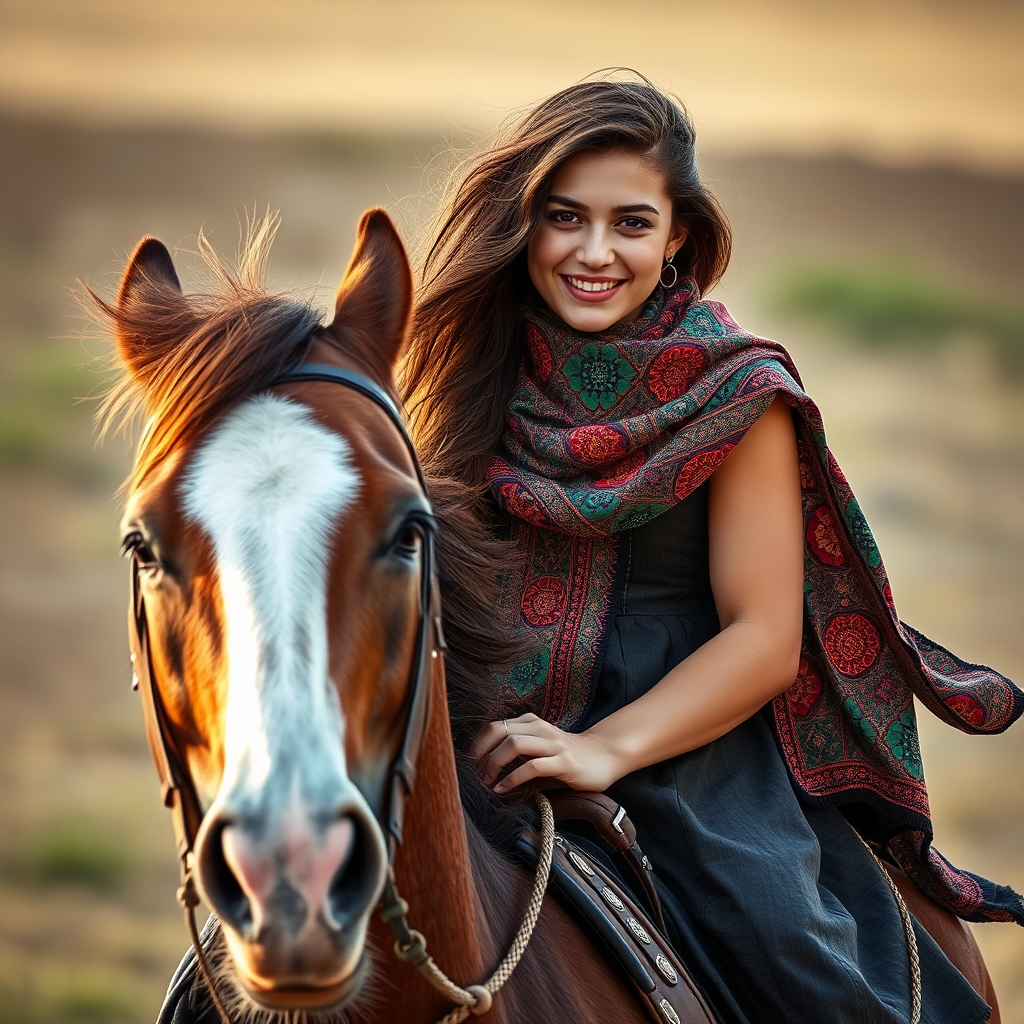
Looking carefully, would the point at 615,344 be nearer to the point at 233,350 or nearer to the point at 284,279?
the point at 233,350

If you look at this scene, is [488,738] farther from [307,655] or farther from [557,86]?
[557,86]

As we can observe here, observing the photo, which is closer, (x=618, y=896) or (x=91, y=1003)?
(x=618, y=896)

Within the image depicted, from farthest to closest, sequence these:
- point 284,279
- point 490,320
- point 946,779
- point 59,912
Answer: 1. point 284,279
2. point 946,779
3. point 59,912
4. point 490,320

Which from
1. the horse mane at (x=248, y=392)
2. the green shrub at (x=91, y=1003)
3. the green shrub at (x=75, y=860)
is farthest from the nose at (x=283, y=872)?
the green shrub at (x=75, y=860)

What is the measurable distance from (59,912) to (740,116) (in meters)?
12.8

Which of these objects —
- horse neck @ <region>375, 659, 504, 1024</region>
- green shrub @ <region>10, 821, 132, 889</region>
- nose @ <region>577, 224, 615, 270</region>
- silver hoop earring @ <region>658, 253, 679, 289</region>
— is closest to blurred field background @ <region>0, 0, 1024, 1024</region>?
green shrub @ <region>10, 821, 132, 889</region>

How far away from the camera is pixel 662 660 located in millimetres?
2094

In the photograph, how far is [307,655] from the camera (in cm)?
118

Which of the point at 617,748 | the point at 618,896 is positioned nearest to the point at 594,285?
the point at 617,748

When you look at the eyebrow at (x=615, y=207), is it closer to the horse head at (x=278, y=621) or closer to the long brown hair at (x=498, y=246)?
the long brown hair at (x=498, y=246)

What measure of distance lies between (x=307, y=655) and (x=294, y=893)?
22 centimetres

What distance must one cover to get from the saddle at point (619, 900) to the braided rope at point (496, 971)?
0.20 feet

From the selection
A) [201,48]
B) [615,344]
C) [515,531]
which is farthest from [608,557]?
[201,48]

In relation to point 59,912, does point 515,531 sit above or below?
above
